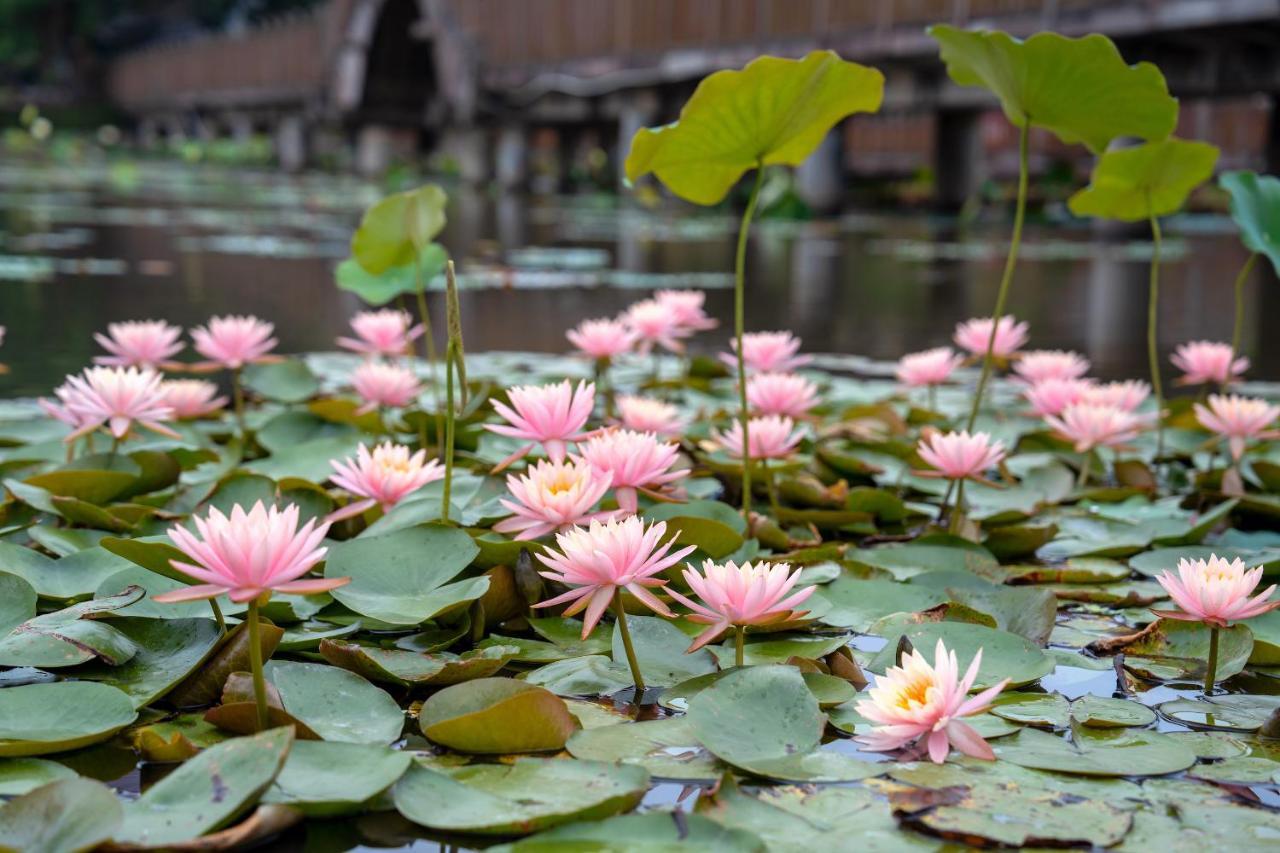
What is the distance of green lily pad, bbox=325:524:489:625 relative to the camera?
125cm

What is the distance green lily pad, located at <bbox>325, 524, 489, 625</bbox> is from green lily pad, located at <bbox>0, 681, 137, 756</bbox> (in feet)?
0.83

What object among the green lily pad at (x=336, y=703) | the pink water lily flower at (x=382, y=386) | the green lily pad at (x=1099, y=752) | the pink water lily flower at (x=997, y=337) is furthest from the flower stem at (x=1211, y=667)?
the pink water lily flower at (x=382, y=386)

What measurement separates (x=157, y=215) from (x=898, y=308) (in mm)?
6620

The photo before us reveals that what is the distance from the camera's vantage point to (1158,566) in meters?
1.58

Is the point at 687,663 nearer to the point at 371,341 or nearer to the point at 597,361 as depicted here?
the point at 597,361

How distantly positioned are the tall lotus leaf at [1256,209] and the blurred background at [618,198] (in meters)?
1.33

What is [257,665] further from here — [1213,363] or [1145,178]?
[1213,363]

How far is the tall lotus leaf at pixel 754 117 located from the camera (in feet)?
4.82

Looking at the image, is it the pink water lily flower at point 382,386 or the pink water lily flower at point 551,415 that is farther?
the pink water lily flower at point 382,386

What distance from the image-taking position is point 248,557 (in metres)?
0.92

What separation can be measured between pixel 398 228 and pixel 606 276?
3743 millimetres

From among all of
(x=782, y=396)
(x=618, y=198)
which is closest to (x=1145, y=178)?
(x=782, y=396)

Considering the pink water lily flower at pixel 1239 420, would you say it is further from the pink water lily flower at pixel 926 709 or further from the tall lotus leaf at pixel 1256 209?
→ the pink water lily flower at pixel 926 709

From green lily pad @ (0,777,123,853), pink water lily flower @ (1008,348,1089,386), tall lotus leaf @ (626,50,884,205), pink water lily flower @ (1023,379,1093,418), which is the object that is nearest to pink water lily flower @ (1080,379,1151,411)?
pink water lily flower @ (1023,379,1093,418)
